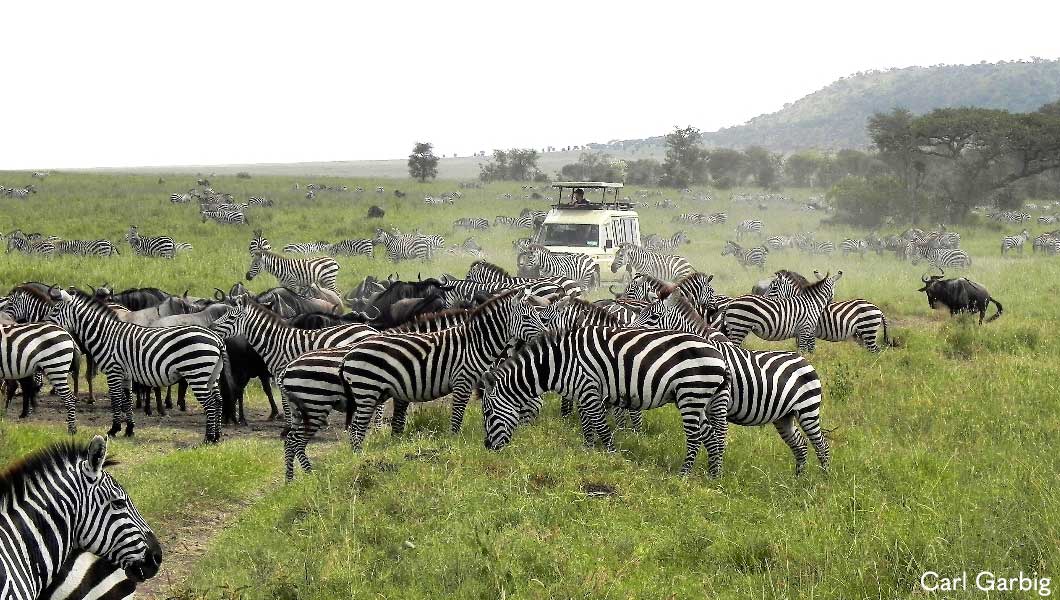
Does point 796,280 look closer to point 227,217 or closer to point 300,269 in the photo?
point 300,269

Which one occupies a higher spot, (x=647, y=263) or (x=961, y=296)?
(x=647, y=263)

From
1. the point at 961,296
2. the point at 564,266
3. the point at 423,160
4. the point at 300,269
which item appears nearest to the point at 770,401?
the point at 961,296

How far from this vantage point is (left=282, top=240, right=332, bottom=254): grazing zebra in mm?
28609

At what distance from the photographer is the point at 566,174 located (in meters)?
78.1

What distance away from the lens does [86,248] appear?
1036 inches

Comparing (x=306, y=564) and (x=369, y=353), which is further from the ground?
(x=369, y=353)

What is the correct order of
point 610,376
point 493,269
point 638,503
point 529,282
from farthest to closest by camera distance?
point 493,269 < point 529,282 < point 610,376 < point 638,503

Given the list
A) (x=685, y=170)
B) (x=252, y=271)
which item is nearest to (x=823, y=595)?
(x=252, y=271)

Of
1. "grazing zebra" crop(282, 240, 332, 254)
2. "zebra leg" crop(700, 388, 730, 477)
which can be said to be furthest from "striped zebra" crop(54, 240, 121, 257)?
"zebra leg" crop(700, 388, 730, 477)

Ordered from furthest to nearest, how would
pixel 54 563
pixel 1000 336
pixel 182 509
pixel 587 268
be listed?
pixel 587 268, pixel 1000 336, pixel 182 509, pixel 54 563

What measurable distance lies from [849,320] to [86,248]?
2172cm

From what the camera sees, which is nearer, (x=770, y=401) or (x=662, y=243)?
(x=770, y=401)

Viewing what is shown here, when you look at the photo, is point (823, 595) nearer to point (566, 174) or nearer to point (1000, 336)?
point (1000, 336)

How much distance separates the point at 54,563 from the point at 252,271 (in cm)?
1841
